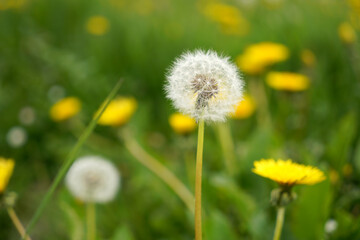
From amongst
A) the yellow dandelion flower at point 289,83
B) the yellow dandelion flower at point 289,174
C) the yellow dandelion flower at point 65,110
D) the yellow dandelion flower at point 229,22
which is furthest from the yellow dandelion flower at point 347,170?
the yellow dandelion flower at point 229,22

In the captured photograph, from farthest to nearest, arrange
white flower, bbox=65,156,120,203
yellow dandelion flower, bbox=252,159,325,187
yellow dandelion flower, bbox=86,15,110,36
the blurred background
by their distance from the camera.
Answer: yellow dandelion flower, bbox=86,15,110,36 → the blurred background → white flower, bbox=65,156,120,203 → yellow dandelion flower, bbox=252,159,325,187

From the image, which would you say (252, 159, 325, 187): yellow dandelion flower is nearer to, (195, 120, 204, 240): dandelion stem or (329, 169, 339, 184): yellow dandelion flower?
(195, 120, 204, 240): dandelion stem

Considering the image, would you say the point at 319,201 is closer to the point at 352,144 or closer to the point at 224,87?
the point at 224,87

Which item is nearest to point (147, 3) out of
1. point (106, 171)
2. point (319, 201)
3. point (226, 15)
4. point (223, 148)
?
point (226, 15)

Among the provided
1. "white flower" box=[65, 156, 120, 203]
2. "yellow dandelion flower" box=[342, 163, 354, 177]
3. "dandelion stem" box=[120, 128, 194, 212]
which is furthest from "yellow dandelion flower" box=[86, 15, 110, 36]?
"yellow dandelion flower" box=[342, 163, 354, 177]

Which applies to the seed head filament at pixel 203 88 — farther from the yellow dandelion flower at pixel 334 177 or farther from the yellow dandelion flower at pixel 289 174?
the yellow dandelion flower at pixel 334 177

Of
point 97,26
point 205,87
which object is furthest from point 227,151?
point 97,26

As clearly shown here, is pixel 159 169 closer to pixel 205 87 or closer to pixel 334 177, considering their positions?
pixel 334 177
